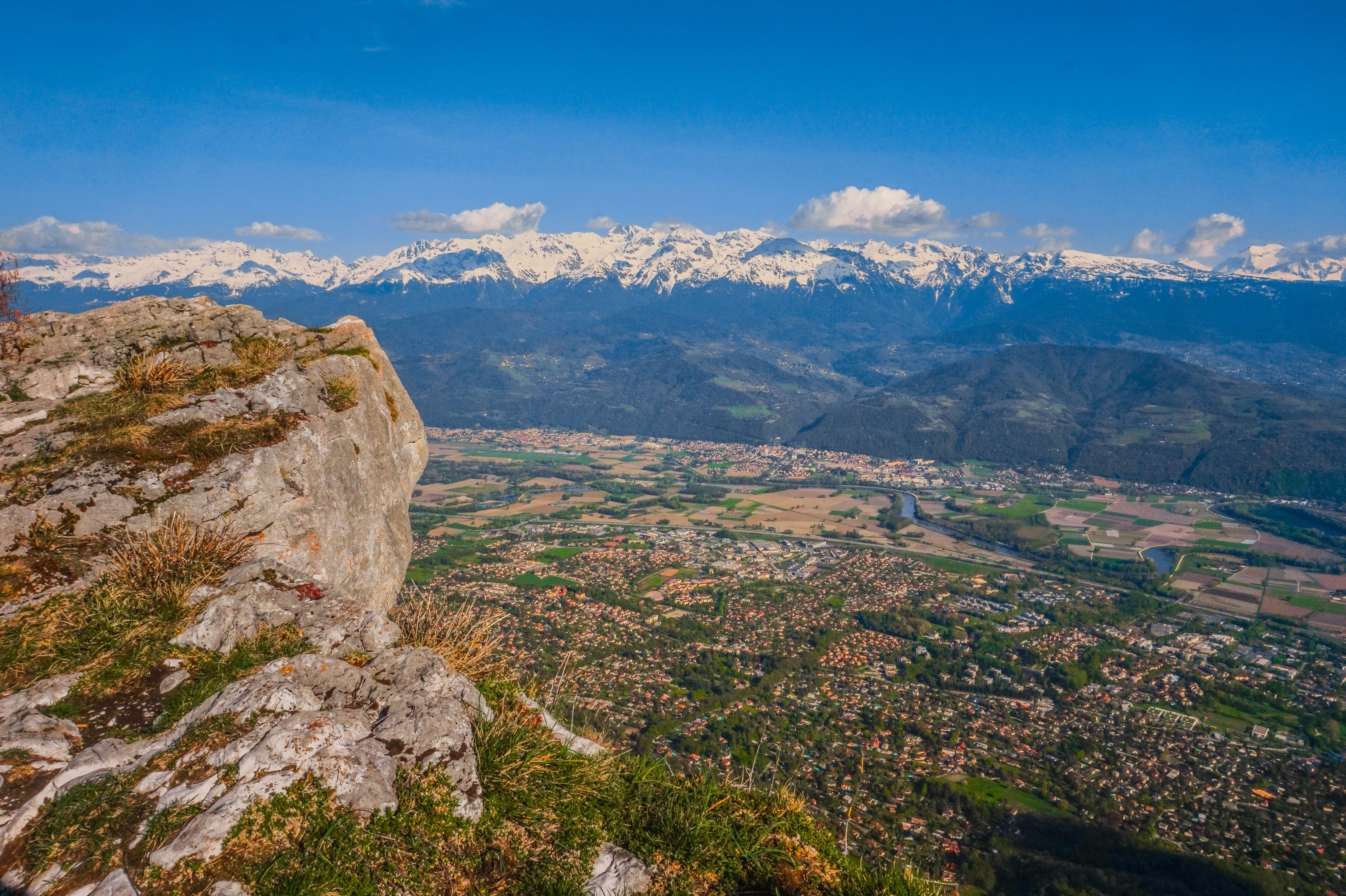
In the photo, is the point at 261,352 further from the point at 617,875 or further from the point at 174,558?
the point at 617,875

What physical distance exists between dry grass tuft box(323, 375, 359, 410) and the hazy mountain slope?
402 ft

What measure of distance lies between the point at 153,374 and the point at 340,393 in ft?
7.67

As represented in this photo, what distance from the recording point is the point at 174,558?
6.14m

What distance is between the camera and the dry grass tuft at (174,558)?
19.1ft

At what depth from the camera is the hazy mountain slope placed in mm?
100438

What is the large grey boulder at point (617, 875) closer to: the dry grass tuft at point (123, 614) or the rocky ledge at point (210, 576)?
the rocky ledge at point (210, 576)

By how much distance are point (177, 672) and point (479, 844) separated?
2.81m

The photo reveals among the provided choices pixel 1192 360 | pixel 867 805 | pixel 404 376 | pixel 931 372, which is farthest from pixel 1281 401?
pixel 404 376

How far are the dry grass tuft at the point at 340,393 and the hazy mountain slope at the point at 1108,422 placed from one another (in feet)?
402

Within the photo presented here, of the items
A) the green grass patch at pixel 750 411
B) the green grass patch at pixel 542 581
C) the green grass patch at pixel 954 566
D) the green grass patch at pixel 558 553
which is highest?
the green grass patch at pixel 542 581

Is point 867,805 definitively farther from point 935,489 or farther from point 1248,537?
point 935,489

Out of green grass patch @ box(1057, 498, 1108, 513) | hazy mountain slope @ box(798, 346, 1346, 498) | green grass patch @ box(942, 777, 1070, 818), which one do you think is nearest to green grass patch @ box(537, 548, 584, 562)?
green grass patch @ box(942, 777, 1070, 818)

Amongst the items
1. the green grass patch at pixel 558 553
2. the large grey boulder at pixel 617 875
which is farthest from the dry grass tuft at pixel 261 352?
the green grass patch at pixel 558 553

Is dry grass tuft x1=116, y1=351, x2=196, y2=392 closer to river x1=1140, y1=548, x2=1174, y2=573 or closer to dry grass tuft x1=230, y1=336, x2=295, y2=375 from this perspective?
dry grass tuft x1=230, y1=336, x2=295, y2=375
